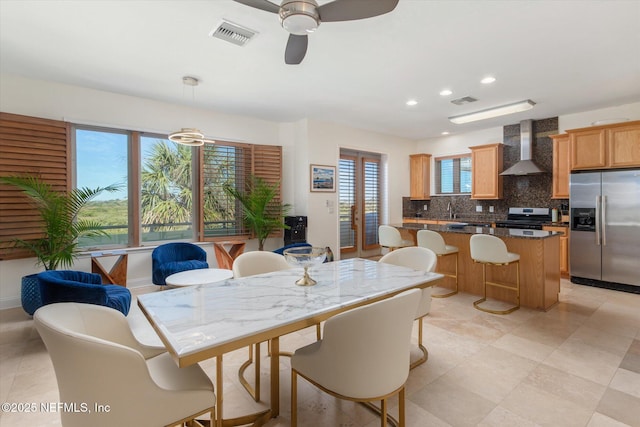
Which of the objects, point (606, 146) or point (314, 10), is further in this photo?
point (606, 146)

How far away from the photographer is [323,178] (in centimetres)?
552

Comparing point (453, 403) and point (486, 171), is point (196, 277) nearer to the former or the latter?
point (453, 403)

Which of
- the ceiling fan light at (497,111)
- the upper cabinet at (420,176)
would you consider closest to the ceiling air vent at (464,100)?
the ceiling fan light at (497,111)

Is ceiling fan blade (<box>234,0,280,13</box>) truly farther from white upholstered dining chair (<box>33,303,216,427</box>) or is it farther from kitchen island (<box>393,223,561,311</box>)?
kitchen island (<box>393,223,561,311</box>)

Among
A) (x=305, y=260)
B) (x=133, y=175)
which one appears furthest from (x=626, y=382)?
(x=133, y=175)

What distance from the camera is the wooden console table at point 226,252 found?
450 centimetres

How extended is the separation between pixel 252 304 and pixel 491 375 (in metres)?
1.87

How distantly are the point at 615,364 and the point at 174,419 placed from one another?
3.08 meters

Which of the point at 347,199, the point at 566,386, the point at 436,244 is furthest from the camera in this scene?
the point at 347,199

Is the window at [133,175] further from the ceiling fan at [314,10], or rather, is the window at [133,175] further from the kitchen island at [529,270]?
the ceiling fan at [314,10]

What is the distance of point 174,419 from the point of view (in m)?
1.18

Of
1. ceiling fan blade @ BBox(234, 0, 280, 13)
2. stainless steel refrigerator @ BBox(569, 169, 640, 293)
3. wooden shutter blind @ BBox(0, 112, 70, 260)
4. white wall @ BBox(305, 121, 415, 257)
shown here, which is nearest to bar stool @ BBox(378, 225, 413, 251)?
white wall @ BBox(305, 121, 415, 257)

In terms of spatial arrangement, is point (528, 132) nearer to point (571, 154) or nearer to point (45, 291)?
point (571, 154)

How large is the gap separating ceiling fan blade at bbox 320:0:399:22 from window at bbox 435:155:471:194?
216 inches
